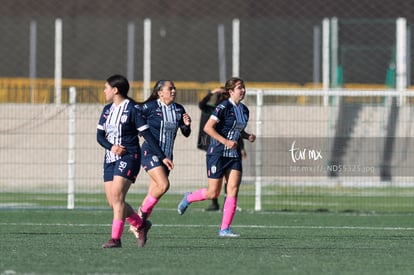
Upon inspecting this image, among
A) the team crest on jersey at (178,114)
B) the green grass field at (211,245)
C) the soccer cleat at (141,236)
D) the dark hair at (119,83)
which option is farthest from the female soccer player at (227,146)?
the dark hair at (119,83)

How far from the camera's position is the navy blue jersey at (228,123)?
14.9 metres

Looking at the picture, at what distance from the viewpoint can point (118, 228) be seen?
12430 millimetres

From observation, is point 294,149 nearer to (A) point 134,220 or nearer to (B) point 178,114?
(B) point 178,114

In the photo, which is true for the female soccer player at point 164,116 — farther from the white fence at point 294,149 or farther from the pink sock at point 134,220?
the white fence at point 294,149

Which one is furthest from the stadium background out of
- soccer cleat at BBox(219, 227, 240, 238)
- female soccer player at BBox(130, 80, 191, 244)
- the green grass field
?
soccer cleat at BBox(219, 227, 240, 238)

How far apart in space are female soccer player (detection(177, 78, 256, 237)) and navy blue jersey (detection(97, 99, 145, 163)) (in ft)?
7.35

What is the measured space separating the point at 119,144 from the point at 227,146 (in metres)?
2.43

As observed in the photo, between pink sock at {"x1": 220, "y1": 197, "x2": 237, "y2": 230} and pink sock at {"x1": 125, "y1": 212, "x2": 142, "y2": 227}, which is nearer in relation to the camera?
pink sock at {"x1": 125, "y1": 212, "x2": 142, "y2": 227}

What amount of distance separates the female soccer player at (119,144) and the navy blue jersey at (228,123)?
2.37 meters

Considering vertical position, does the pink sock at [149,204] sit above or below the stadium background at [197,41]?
below

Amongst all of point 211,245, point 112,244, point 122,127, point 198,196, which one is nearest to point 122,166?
point 122,127

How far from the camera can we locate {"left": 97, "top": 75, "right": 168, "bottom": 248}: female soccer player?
40.7 feet

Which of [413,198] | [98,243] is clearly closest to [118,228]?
[98,243]

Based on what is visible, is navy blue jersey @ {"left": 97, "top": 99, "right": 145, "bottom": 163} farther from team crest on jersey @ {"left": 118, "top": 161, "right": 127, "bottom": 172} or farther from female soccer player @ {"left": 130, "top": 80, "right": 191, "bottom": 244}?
female soccer player @ {"left": 130, "top": 80, "right": 191, "bottom": 244}
